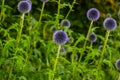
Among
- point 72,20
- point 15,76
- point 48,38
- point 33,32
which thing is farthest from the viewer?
point 72,20

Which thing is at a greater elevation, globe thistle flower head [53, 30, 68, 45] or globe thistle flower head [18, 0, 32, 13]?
globe thistle flower head [18, 0, 32, 13]

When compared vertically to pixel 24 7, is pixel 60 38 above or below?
below

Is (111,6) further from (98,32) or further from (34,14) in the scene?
(34,14)

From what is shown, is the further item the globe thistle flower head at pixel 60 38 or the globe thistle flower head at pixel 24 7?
the globe thistle flower head at pixel 24 7

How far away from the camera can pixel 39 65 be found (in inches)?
146

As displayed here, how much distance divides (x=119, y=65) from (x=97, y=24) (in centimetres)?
302

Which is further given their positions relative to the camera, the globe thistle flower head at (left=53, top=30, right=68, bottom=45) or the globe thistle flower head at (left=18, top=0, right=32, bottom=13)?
the globe thistle flower head at (left=18, top=0, right=32, bottom=13)

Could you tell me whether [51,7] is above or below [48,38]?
above

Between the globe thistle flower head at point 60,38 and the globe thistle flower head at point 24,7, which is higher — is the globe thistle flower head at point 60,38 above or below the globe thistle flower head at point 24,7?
below

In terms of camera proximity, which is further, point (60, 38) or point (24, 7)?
point (24, 7)

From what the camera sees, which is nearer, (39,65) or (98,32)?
(39,65)

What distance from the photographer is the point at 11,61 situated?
3.40 meters

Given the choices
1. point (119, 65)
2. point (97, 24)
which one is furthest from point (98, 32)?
point (119, 65)

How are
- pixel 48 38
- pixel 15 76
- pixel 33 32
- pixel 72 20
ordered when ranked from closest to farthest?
pixel 15 76, pixel 33 32, pixel 48 38, pixel 72 20
